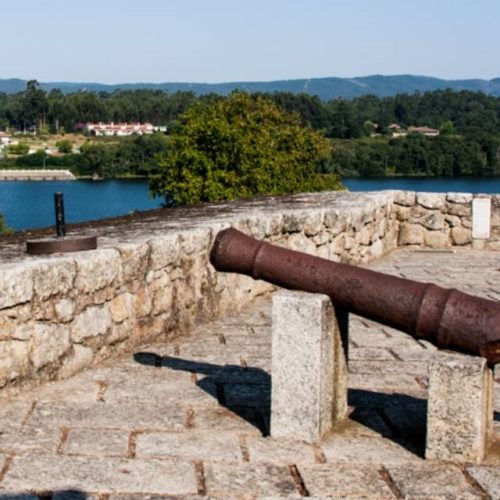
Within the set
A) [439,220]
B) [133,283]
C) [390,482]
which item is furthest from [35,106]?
[390,482]

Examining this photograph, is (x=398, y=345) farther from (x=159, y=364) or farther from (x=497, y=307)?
(x=497, y=307)

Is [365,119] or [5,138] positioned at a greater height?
[365,119]

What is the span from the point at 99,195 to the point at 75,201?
3.27 metres

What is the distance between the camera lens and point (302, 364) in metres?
3.79

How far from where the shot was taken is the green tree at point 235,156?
102 ft

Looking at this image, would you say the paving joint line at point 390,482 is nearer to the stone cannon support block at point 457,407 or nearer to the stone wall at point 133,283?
the stone cannon support block at point 457,407

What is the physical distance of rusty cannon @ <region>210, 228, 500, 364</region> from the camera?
353 centimetres

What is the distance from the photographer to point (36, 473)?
331 cm

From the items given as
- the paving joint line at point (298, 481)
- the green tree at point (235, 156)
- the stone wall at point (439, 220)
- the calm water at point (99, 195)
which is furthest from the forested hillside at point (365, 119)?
the paving joint line at point (298, 481)

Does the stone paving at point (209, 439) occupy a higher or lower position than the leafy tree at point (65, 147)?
higher

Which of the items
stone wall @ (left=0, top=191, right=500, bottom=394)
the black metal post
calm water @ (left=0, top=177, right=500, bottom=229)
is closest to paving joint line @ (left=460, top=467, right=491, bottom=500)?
stone wall @ (left=0, top=191, right=500, bottom=394)

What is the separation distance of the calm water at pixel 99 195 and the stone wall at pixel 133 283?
41.7 meters

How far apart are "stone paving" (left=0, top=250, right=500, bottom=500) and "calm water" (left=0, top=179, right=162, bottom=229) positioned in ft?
164

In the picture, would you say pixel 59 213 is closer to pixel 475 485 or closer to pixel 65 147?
pixel 475 485
